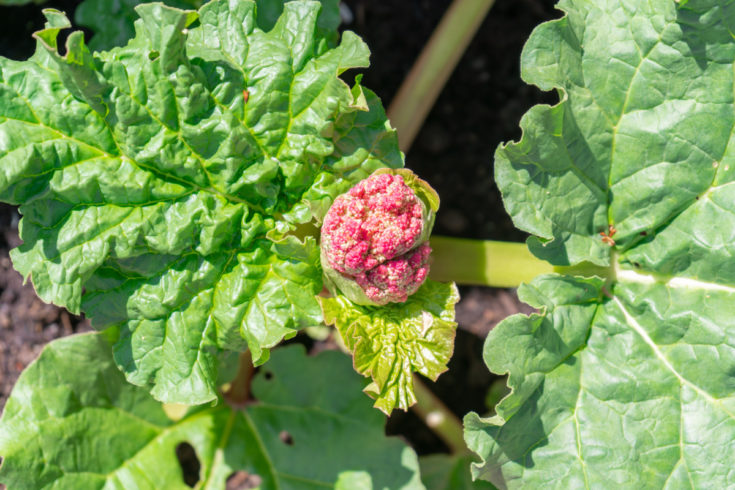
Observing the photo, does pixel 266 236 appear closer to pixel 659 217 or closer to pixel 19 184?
pixel 19 184

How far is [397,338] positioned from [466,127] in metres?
1.74

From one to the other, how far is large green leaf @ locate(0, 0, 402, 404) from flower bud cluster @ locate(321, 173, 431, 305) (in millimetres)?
125

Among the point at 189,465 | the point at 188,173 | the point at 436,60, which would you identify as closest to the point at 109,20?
the point at 188,173

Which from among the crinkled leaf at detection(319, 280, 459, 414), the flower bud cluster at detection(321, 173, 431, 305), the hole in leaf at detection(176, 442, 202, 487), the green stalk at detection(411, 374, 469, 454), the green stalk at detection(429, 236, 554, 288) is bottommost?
the hole in leaf at detection(176, 442, 202, 487)

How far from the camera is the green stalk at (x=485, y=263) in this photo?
108 inches

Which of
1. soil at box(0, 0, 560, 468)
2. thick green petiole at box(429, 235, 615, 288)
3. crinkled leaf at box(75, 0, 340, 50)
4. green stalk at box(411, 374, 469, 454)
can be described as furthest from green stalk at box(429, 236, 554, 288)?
crinkled leaf at box(75, 0, 340, 50)

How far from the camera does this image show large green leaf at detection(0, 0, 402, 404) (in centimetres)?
209

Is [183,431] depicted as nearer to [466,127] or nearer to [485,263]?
[485,263]

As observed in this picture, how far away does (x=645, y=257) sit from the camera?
2.48 meters

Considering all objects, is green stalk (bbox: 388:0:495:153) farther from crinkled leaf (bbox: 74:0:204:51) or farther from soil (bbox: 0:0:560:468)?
crinkled leaf (bbox: 74:0:204:51)

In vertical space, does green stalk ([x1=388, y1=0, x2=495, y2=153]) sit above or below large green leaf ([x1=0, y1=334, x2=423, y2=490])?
above

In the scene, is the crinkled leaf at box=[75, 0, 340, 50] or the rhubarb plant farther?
the crinkled leaf at box=[75, 0, 340, 50]

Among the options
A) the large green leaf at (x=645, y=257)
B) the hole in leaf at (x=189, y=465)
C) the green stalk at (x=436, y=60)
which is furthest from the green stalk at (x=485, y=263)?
the hole in leaf at (x=189, y=465)

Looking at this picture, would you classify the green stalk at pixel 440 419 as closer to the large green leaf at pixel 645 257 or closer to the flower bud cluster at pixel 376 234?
the large green leaf at pixel 645 257
